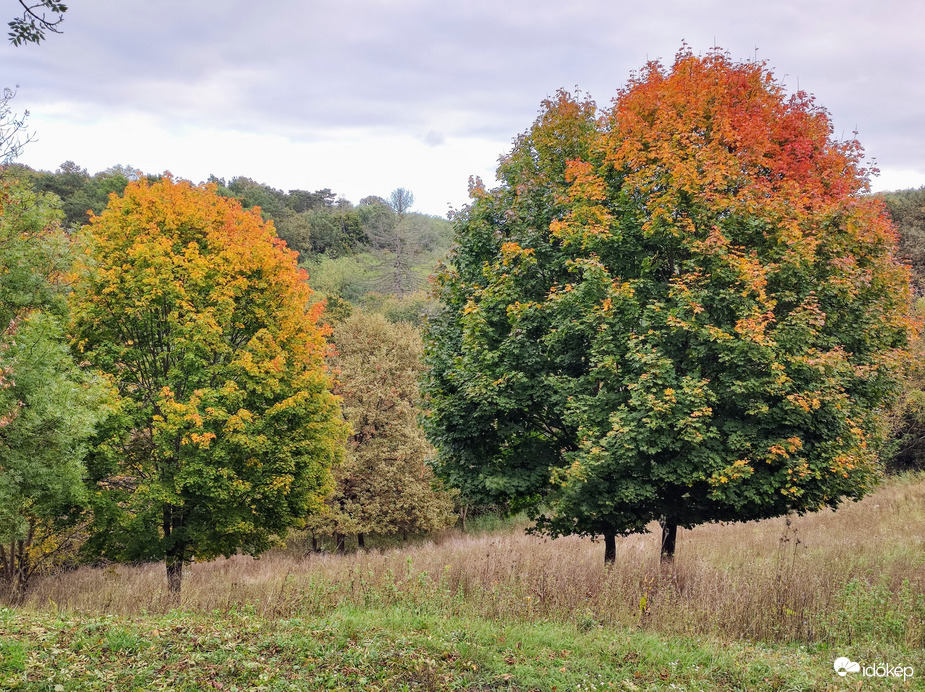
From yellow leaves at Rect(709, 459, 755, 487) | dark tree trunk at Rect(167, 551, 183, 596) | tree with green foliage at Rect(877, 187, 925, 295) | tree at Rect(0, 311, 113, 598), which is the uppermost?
tree with green foliage at Rect(877, 187, 925, 295)

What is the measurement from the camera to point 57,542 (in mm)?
17406

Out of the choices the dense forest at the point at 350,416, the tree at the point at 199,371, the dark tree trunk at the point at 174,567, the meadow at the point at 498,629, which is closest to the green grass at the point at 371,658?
the meadow at the point at 498,629

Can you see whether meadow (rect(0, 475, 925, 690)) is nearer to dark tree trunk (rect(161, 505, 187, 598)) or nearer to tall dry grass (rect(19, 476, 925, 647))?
tall dry grass (rect(19, 476, 925, 647))

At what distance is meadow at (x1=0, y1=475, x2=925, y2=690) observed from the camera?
672 centimetres

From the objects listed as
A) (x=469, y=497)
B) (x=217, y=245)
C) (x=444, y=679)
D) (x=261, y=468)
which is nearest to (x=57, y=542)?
(x=261, y=468)

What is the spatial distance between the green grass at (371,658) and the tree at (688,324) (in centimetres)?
267

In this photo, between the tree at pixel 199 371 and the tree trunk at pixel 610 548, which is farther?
the tree at pixel 199 371

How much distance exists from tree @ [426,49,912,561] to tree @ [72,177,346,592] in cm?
487

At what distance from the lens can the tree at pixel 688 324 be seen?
9.57 meters

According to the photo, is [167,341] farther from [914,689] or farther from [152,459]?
[914,689]

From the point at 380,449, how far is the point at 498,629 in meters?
19.3

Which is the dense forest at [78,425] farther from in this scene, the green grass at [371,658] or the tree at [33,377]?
the green grass at [371,658]

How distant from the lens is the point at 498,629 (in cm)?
846

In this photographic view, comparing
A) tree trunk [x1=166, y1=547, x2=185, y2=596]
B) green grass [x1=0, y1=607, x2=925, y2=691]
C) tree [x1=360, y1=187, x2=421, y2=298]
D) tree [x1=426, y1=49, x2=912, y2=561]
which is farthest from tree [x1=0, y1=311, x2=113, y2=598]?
tree [x1=360, y1=187, x2=421, y2=298]
